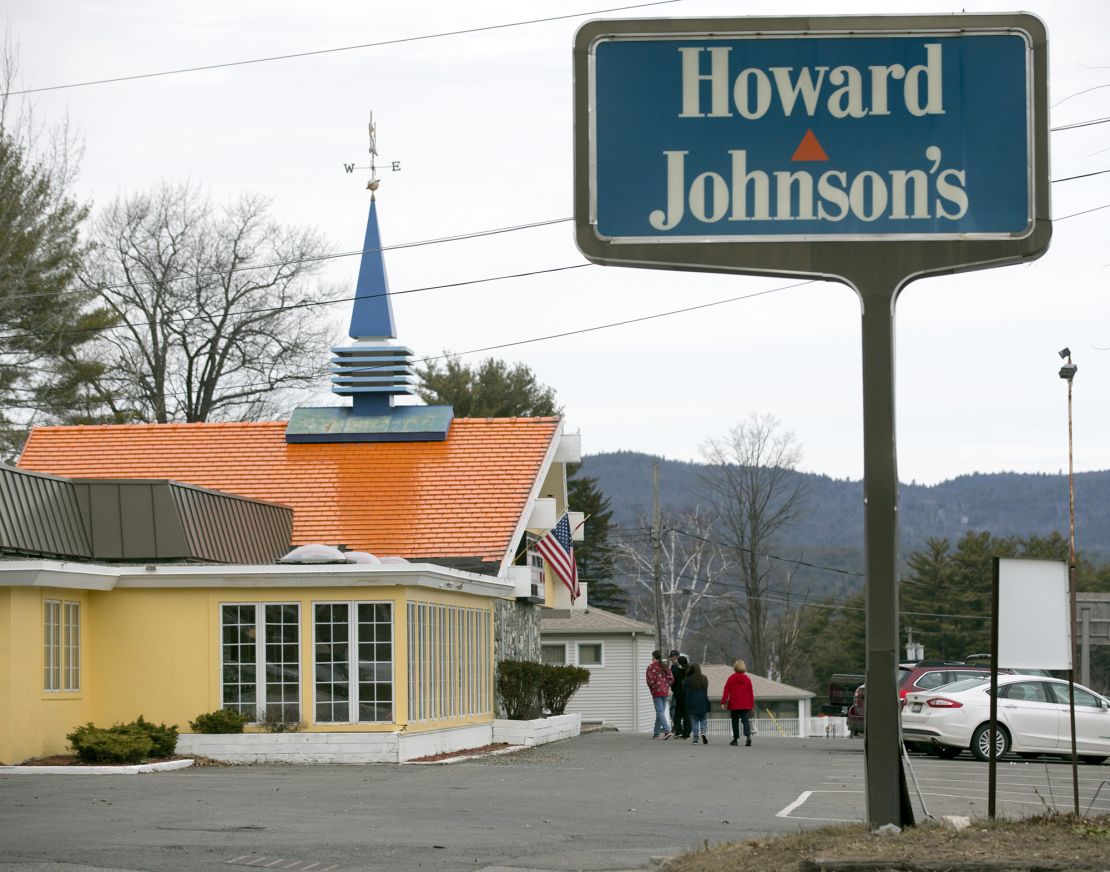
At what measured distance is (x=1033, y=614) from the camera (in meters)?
9.55

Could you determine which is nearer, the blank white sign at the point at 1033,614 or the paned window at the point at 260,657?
the blank white sign at the point at 1033,614

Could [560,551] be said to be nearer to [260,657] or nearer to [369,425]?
[369,425]

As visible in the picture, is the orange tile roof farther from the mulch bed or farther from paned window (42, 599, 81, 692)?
paned window (42, 599, 81, 692)

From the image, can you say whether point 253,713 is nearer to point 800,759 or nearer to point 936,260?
point 800,759

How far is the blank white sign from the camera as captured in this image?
9.49 m

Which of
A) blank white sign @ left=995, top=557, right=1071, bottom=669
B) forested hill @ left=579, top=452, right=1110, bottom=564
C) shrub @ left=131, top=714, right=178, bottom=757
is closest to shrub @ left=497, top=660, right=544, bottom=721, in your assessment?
shrub @ left=131, top=714, right=178, bottom=757

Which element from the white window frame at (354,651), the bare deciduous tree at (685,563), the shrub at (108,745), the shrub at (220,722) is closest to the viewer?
the shrub at (108,745)

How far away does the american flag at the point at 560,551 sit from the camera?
34.7m

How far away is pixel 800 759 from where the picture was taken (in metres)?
24.7

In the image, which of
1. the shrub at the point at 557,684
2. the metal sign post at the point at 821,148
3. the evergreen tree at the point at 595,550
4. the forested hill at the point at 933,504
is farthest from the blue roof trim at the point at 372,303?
the forested hill at the point at 933,504

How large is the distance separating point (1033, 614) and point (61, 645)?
56.4 feet

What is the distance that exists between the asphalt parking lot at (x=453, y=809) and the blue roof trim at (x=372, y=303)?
14.6 meters

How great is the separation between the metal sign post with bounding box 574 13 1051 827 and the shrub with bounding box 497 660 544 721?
71.8ft

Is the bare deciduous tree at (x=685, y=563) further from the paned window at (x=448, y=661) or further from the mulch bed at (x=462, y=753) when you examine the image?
the mulch bed at (x=462, y=753)
